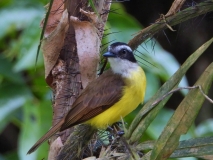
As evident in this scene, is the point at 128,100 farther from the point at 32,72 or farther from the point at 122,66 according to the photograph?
the point at 32,72

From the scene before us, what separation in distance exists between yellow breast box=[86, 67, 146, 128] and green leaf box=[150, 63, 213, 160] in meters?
0.73

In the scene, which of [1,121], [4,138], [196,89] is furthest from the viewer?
[4,138]

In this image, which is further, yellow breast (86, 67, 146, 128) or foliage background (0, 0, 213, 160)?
foliage background (0, 0, 213, 160)

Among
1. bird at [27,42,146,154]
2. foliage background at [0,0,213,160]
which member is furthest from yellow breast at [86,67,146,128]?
foliage background at [0,0,213,160]

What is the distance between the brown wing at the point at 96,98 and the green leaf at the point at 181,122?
1.57 feet

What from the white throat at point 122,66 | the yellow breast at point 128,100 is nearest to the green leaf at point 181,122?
the yellow breast at point 128,100

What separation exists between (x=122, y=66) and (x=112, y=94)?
239mm

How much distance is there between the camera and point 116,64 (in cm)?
220

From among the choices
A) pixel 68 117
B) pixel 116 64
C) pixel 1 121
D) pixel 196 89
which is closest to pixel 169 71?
pixel 116 64

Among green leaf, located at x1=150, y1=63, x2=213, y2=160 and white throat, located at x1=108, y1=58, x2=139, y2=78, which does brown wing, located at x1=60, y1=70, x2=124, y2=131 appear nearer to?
white throat, located at x1=108, y1=58, x2=139, y2=78

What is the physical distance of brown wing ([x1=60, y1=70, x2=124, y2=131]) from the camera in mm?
1569

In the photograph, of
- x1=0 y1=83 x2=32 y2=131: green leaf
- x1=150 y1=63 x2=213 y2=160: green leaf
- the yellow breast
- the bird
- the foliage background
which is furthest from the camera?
x1=0 y1=83 x2=32 y2=131: green leaf

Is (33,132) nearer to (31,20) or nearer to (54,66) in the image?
(31,20)

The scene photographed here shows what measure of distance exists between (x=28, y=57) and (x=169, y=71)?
645 mm
